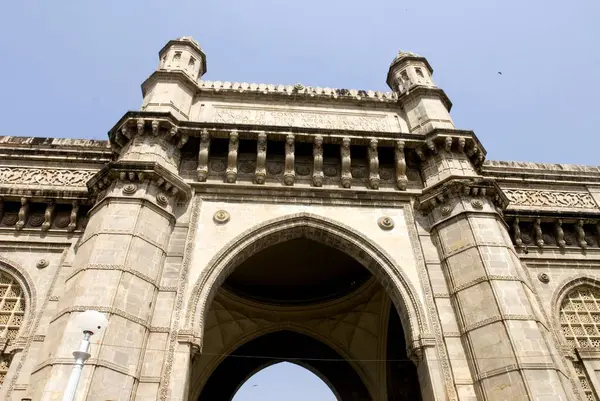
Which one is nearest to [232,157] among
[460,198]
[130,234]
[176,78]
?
[130,234]

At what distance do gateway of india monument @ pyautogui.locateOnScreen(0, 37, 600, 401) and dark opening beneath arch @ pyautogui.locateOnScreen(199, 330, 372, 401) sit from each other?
19 centimetres

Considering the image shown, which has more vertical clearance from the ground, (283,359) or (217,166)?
(217,166)

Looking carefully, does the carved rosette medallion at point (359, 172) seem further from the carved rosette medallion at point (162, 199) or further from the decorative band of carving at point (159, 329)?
the decorative band of carving at point (159, 329)

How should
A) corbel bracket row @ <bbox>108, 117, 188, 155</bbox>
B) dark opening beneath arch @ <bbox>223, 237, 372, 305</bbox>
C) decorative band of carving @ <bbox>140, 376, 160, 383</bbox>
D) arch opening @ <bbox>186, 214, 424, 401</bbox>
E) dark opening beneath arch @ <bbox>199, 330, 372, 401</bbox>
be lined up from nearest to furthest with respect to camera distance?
decorative band of carving @ <bbox>140, 376, 160, 383</bbox>, corbel bracket row @ <bbox>108, 117, 188, 155</bbox>, arch opening @ <bbox>186, 214, 424, 401</bbox>, dark opening beneath arch @ <bbox>223, 237, 372, 305</bbox>, dark opening beneath arch @ <bbox>199, 330, 372, 401</bbox>

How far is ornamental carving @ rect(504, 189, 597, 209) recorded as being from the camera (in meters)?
12.0

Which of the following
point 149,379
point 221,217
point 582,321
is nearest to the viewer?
point 149,379

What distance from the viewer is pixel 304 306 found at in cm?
1510

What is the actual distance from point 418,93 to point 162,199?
297 inches

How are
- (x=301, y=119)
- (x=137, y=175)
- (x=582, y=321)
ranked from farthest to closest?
1. (x=301, y=119)
2. (x=582, y=321)
3. (x=137, y=175)

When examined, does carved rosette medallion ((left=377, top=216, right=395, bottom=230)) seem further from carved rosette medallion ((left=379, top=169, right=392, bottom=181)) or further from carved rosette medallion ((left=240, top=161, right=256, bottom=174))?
carved rosette medallion ((left=240, top=161, right=256, bottom=174))

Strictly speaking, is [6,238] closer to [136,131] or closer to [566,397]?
[136,131]

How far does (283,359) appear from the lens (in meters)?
15.1

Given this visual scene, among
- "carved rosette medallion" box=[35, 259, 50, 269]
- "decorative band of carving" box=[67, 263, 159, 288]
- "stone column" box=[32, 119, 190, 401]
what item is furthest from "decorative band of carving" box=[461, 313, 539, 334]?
"carved rosette medallion" box=[35, 259, 50, 269]

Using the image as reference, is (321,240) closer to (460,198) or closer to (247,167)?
(247,167)
